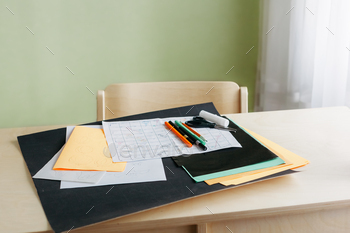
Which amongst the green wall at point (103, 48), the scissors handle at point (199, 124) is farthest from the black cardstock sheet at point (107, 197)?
the green wall at point (103, 48)

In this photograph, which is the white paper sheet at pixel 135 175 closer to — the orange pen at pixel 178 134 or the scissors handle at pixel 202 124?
the orange pen at pixel 178 134

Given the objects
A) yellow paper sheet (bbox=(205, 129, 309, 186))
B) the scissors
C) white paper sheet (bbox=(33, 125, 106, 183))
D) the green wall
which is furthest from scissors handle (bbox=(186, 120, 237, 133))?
the green wall

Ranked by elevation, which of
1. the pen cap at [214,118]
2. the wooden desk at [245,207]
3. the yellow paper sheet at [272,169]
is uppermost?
the pen cap at [214,118]

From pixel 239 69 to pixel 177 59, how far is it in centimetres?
33

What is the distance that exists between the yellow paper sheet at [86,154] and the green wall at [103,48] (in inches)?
35.2

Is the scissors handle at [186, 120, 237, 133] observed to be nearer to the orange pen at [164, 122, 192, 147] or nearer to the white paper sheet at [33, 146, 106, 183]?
the orange pen at [164, 122, 192, 147]

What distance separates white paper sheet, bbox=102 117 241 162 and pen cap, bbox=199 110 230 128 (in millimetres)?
32

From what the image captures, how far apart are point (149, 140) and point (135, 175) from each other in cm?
15

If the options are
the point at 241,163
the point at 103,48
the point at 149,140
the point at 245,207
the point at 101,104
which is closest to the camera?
the point at 245,207

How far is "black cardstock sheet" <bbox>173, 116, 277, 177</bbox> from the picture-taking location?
0.54 m

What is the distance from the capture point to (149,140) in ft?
2.19

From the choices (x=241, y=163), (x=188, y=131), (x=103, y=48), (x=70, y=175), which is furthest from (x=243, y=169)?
(x=103, y=48)

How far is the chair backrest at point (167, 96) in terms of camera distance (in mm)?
1002

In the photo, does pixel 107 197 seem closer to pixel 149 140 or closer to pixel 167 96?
pixel 149 140
